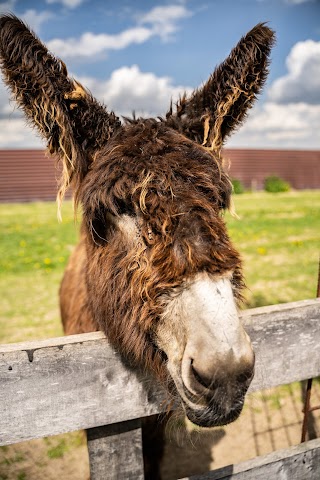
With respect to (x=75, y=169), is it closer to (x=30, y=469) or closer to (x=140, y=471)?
(x=140, y=471)

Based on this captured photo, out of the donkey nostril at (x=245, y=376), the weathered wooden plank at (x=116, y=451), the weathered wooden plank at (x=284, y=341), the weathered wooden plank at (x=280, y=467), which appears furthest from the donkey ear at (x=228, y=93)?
the weathered wooden plank at (x=280, y=467)

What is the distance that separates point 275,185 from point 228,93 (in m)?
32.1

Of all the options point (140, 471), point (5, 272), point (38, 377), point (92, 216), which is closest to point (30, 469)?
point (140, 471)

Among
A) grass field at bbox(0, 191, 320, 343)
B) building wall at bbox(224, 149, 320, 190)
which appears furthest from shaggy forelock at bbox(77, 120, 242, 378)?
building wall at bbox(224, 149, 320, 190)

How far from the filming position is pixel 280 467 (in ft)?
7.11

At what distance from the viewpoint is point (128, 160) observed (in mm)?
2062

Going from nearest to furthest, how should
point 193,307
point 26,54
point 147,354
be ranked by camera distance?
1. point 193,307
2. point 147,354
3. point 26,54

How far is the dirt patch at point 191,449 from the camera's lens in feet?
11.7

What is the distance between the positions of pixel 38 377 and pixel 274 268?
859cm

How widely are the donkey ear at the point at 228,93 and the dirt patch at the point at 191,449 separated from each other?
2.36 meters

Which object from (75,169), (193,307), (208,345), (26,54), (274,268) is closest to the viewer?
(208,345)

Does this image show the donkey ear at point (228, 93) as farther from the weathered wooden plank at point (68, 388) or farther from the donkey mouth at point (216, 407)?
the donkey mouth at point (216, 407)

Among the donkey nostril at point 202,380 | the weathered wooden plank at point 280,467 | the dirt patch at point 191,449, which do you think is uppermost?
the donkey nostril at point 202,380

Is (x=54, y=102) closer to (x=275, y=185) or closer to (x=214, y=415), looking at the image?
(x=214, y=415)
